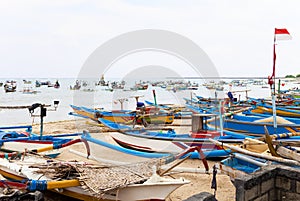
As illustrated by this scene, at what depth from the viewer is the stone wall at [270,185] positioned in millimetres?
3188

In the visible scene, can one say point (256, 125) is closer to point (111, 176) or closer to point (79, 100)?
point (111, 176)

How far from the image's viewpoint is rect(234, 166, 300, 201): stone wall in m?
3.19

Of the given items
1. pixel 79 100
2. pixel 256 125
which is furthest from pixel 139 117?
pixel 79 100

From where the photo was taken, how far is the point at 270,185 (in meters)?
3.52

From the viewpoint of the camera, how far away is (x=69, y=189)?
4.45 metres

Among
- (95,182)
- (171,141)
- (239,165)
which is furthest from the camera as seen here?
(171,141)

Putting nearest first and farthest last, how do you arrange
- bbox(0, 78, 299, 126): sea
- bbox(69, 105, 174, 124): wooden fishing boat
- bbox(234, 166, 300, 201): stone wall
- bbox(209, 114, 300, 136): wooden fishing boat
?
bbox(234, 166, 300, 201): stone wall, bbox(209, 114, 300, 136): wooden fishing boat, bbox(69, 105, 174, 124): wooden fishing boat, bbox(0, 78, 299, 126): sea

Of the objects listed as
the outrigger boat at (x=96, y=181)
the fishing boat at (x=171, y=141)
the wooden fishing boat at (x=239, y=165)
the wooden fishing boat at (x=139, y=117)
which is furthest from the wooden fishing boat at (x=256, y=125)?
the outrigger boat at (x=96, y=181)

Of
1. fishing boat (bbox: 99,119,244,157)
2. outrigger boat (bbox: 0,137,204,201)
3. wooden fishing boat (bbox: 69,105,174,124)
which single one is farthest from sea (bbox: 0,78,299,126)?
outrigger boat (bbox: 0,137,204,201)

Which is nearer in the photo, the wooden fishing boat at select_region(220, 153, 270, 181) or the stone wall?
the stone wall

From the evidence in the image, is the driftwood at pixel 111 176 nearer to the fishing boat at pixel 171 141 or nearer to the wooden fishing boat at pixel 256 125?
the fishing boat at pixel 171 141

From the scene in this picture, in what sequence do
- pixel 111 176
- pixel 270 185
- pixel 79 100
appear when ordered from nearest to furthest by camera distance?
pixel 270 185, pixel 111 176, pixel 79 100

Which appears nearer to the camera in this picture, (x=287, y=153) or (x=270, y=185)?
(x=270, y=185)

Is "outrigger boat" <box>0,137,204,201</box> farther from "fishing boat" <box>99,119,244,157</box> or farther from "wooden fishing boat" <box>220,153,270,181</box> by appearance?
"fishing boat" <box>99,119,244,157</box>
